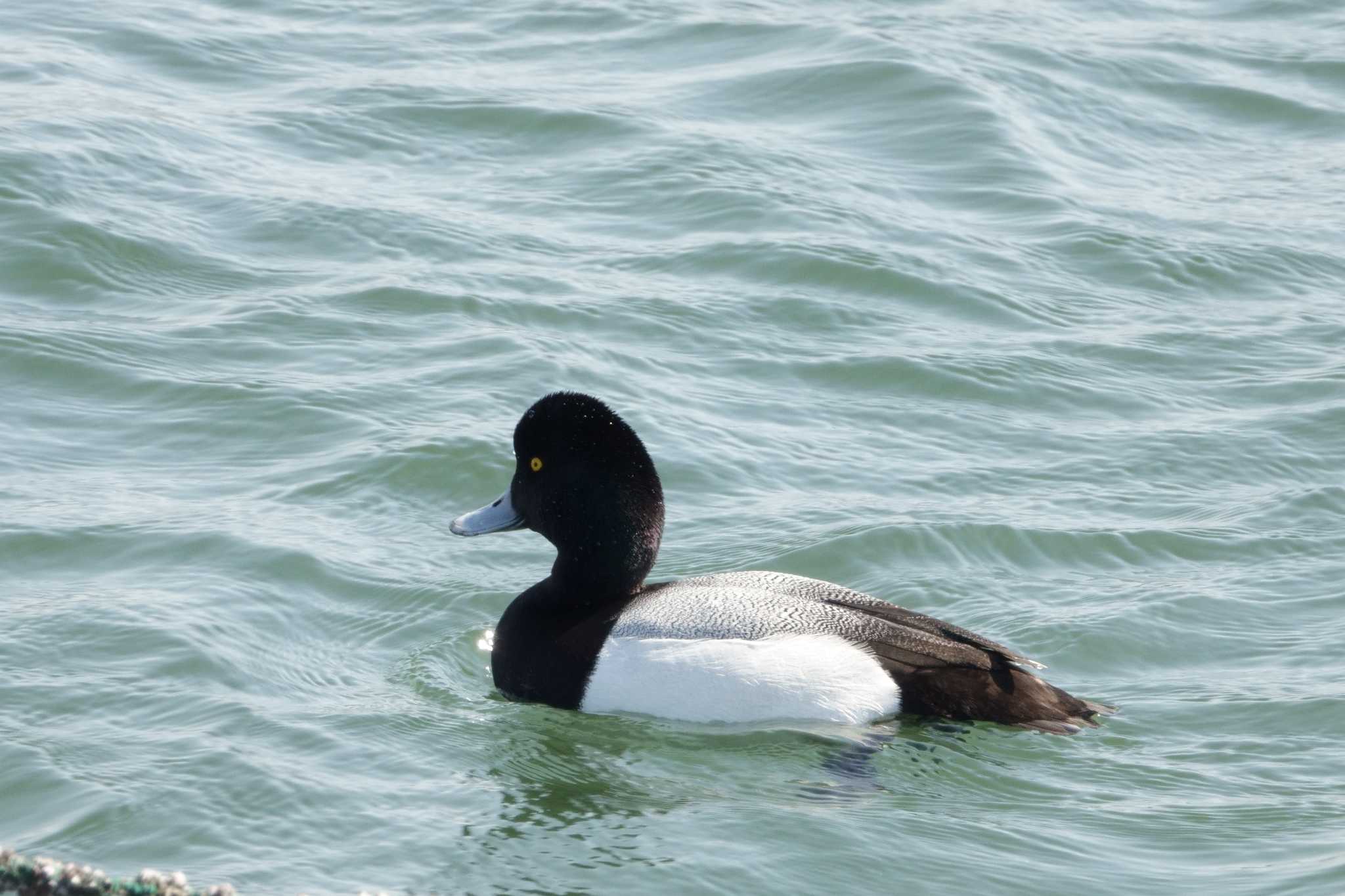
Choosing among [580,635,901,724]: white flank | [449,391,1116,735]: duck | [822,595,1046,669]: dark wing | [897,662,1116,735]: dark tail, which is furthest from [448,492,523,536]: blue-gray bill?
[897,662,1116,735]: dark tail

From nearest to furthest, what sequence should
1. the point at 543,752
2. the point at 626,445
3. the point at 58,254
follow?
the point at 543,752, the point at 626,445, the point at 58,254

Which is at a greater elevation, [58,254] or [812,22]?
[812,22]

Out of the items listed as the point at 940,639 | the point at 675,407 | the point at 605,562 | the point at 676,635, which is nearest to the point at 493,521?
the point at 605,562

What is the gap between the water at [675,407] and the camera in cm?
542

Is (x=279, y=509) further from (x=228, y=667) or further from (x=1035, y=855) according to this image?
(x=1035, y=855)

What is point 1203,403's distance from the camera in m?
8.97

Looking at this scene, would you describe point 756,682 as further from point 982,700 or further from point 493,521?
point 493,521

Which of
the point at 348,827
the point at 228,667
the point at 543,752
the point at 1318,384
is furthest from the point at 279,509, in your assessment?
the point at 1318,384

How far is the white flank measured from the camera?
5.97m

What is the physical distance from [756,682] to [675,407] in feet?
9.52

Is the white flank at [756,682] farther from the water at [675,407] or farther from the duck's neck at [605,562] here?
the duck's neck at [605,562]

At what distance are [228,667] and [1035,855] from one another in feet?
8.82

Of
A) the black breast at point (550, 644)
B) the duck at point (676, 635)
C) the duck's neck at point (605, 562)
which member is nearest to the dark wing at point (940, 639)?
the duck at point (676, 635)

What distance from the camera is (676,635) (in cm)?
615
